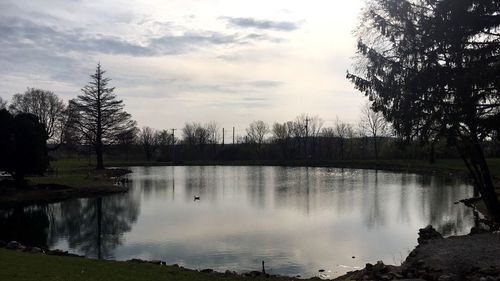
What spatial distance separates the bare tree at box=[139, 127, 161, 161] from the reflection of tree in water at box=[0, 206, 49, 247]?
71934 mm

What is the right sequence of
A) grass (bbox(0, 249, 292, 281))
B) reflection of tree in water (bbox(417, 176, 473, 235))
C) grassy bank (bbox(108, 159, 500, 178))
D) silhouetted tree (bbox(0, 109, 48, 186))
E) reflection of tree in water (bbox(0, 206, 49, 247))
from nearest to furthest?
grass (bbox(0, 249, 292, 281))
reflection of tree in water (bbox(0, 206, 49, 247))
reflection of tree in water (bbox(417, 176, 473, 235))
silhouetted tree (bbox(0, 109, 48, 186))
grassy bank (bbox(108, 159, 500, 178))

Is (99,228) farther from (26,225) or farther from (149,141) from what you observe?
(149,141)

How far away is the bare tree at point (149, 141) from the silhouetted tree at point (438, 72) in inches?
3492

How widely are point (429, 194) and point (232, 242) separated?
73.1 ft

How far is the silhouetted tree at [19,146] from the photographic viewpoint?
36.9 m

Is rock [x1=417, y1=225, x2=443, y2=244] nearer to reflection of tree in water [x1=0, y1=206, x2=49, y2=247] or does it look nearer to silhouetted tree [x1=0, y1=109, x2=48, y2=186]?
reflection of tree in water [x1=0, y1=206, x2=49, y2=247]

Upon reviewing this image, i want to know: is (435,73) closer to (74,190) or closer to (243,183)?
(74,190)

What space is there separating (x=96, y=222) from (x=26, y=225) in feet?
12.1

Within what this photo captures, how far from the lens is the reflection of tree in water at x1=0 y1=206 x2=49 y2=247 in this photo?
22928mm

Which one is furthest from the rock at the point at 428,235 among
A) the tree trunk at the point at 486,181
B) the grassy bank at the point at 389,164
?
the grassy bank at the point at 389,164

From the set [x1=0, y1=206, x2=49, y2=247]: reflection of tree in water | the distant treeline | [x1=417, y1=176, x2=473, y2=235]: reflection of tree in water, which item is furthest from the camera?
the distant treeline

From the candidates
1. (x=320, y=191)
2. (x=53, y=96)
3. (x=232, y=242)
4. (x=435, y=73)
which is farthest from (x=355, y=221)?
(x=53, y=96)

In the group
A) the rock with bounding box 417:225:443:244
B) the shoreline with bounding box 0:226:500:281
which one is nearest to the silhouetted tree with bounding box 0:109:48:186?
the shoreline with bounding box 0:226:500:281

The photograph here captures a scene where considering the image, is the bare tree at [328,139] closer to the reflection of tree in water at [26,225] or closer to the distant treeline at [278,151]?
the distant treeline at [278,151]
